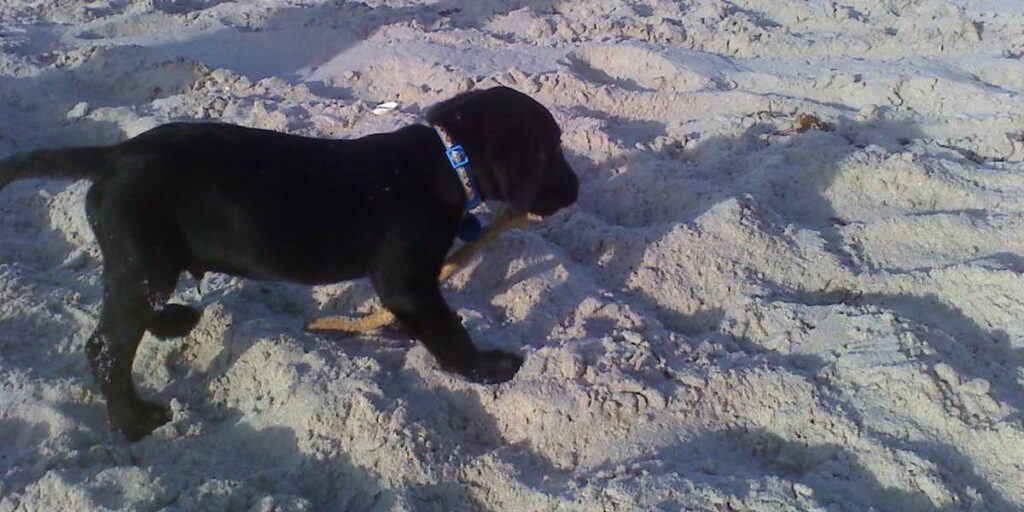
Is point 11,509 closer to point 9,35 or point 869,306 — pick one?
point 869,306

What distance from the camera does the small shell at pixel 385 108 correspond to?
4.91m

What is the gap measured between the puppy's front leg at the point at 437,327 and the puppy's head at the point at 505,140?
40cm

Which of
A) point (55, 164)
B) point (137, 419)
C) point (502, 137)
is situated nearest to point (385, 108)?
point (502, 137)

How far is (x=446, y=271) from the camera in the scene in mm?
3537

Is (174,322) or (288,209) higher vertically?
(288,209)

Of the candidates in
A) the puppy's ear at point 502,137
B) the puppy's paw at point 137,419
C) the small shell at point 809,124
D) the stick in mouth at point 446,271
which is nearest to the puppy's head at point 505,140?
the puppy's ear at point 502,137

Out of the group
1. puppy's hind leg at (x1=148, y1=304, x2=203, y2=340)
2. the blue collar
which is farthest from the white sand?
the blue collar

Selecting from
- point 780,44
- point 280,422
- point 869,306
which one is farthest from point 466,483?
point 780,44

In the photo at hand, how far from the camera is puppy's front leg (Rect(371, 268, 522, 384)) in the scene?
305 cm

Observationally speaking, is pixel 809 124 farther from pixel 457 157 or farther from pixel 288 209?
pixel 288 209

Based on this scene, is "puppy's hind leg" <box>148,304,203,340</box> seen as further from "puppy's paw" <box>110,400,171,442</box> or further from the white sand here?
"puppy's paw" <box>110,400,171,442</box>

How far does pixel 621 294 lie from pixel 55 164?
2076 mm

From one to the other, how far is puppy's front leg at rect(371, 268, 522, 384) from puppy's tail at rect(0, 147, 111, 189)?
3.16 ft

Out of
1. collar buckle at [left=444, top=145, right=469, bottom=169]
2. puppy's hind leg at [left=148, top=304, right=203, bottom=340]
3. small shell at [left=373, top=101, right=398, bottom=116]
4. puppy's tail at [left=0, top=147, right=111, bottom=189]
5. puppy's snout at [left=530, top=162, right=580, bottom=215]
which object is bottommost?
small shell at [left=373, top=101, right=398, bottom=116]
